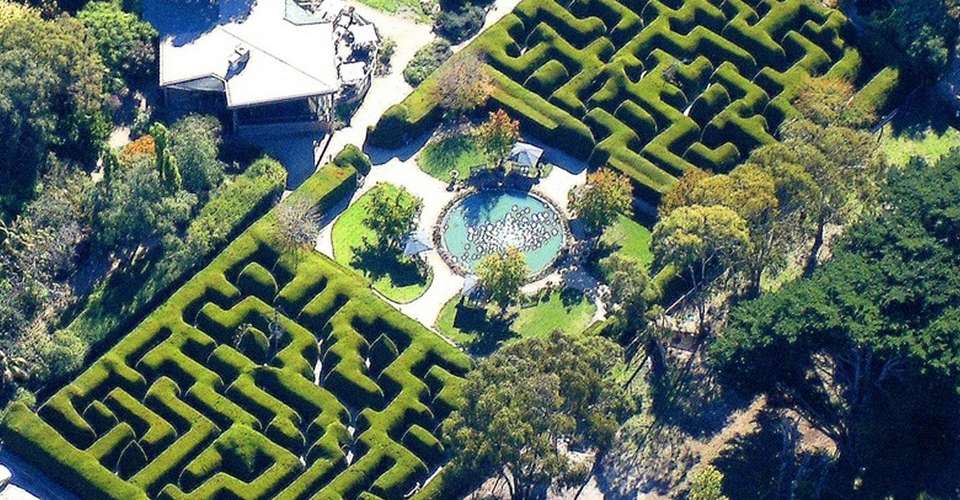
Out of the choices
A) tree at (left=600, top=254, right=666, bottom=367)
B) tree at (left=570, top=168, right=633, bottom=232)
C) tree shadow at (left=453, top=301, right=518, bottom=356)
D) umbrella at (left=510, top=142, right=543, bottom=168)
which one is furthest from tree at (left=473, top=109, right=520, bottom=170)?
tree at (left=600, top=254, right=666, bottom=367)

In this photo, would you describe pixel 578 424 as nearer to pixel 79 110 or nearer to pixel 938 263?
pixel 938 263

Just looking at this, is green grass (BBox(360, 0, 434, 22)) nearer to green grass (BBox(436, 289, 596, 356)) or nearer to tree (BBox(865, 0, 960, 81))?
green grass (BBox(436, 289, 596, 356))

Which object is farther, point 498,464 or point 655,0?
point 655,0

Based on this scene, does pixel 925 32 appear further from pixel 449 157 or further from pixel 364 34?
pixel 364 34

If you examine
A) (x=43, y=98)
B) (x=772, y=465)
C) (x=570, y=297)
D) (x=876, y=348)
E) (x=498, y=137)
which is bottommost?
(x=43, y=98)

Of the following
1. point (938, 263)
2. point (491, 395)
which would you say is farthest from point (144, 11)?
point (938, 263)

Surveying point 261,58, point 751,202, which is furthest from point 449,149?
point 751,202
